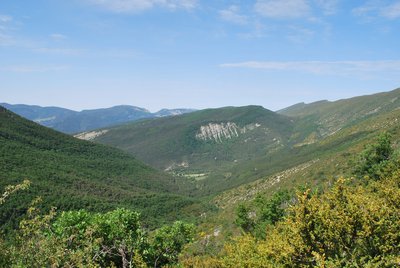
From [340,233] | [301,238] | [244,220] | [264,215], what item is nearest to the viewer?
[340,233]

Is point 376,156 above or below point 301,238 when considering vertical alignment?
above

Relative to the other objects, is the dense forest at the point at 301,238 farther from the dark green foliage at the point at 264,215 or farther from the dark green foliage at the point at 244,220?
the dark green foliage at the point at 244,220

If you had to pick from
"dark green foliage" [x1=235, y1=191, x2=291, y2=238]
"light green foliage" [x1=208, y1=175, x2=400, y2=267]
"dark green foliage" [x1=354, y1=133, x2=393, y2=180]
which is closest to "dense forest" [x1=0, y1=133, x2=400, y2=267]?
"light green foliage" [x1=208, y1=175, x2=400, y2=267]

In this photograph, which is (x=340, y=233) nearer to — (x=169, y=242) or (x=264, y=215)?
(x=169, y=242)

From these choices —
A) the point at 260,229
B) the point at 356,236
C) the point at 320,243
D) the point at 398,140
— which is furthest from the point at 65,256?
the point at 398,140

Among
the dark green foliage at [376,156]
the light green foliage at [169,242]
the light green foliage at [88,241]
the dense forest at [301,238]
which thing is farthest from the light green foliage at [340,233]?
the dark green foliage at [376,156]

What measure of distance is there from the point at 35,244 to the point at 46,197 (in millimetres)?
165937

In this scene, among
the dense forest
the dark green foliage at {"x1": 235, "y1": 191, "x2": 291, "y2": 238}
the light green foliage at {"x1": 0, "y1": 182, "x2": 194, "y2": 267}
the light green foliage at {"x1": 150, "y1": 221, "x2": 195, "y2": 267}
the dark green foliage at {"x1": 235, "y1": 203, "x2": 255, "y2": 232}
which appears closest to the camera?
the light green foliage at {"x1": 0, "y1": 182, "x2": 194, "y2": 267}

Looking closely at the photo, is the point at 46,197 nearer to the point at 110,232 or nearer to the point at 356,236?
the point at 110,232

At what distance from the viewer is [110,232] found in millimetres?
44312

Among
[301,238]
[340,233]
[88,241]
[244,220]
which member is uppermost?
[88,241]

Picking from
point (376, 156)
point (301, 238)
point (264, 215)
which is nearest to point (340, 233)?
point (301, 238)

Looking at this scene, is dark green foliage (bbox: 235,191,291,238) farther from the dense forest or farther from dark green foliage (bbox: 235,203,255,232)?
the dense forest

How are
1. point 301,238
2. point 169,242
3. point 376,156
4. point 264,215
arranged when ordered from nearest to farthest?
point 301,238 < point 169,242 < point 376,156 < point 264,215
